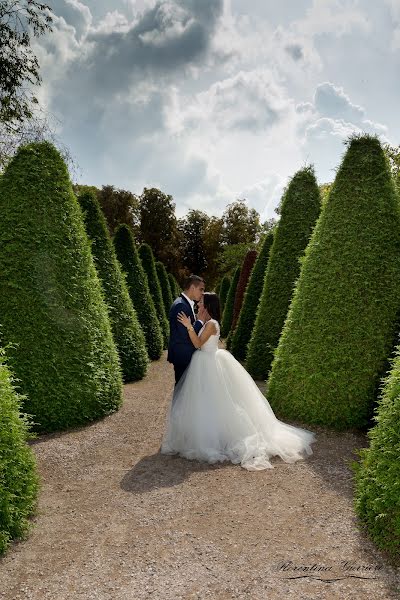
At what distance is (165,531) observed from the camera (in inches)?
163

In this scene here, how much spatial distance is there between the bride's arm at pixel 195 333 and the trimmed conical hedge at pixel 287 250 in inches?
171

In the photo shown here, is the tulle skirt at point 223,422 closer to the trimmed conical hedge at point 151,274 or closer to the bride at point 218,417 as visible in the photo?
the bride at point 218,417

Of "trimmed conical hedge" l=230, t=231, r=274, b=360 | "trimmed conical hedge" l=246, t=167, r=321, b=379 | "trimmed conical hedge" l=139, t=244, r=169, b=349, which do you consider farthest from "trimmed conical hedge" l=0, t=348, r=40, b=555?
"trimmed conical hedge" l=139, t=244, r=169, b=349

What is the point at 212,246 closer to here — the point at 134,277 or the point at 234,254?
the point at 234,254

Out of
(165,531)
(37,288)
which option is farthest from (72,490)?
(37,288)

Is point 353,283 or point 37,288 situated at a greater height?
point 353,283

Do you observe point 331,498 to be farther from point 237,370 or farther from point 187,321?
point 187,321

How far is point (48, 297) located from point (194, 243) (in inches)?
1944

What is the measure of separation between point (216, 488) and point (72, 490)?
157cm

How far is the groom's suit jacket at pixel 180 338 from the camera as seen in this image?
651cm

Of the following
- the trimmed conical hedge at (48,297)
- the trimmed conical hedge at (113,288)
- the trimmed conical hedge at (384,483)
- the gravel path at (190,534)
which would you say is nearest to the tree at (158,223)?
the trimmed conical hedge at (113,288)

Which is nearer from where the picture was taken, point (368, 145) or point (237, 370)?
point (237, 370)

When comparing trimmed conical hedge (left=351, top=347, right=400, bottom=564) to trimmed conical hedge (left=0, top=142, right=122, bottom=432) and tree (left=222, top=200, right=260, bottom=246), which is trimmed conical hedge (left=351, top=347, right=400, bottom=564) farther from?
tree (left=222, top=200, right=260, bottom=246)

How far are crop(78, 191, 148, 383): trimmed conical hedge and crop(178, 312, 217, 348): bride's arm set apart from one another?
4.59 metres
